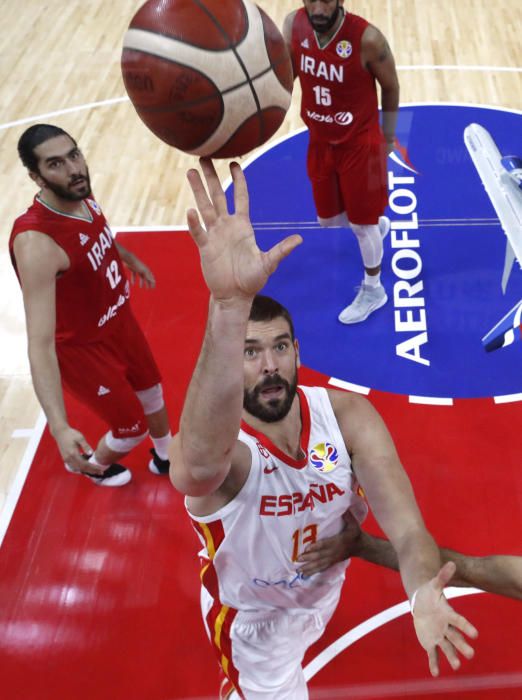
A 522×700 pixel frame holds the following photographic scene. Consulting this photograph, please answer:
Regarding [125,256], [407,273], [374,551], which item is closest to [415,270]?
[407,273]

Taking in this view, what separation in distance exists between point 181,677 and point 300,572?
109 cm

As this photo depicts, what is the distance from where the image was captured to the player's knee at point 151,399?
4.05 metres

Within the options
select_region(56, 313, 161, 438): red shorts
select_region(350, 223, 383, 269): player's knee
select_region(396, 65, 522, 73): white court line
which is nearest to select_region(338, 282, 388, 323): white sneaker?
select_region(350, 223, 383, 269): player's knee

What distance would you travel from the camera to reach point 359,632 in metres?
3.52

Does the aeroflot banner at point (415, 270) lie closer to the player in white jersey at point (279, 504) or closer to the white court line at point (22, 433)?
the white court line at point (22, 433)

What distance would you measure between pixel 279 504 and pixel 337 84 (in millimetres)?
2922

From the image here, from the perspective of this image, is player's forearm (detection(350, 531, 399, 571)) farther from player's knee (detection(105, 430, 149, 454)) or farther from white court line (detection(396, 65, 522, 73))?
white court line (detection(396, 65, 522, 73))

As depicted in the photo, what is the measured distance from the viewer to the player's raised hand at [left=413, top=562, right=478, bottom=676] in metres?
1.92

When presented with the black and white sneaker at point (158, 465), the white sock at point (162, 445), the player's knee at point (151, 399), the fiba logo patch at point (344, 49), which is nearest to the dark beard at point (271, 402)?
the player's knee at point (151, 399)

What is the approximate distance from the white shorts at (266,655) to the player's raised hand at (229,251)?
1440 millimetres

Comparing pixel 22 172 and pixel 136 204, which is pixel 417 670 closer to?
pixel 136 204

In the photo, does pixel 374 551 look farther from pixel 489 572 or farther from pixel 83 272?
pixel 83 272

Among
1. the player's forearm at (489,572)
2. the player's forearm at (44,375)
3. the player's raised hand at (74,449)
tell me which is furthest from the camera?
the player's forearm at (44,375)

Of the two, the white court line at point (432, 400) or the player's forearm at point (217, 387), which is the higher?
the player's forearm at point (217, 387)
